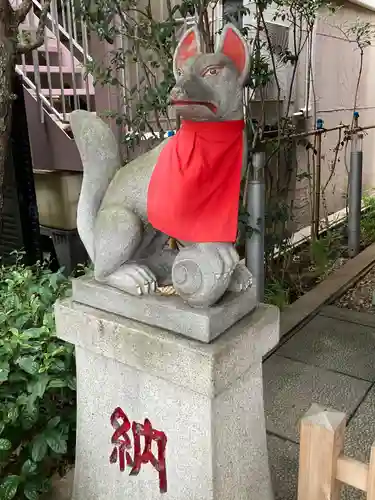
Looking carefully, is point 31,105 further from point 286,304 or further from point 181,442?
point 181,442

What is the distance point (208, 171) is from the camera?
1.29m

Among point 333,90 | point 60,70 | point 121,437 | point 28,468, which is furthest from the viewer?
point 333,90

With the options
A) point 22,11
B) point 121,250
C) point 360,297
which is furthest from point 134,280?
Answer: point 360,297

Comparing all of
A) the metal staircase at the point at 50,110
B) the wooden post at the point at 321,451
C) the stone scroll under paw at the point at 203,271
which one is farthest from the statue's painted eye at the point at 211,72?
the metal staircase at the point at 50,110

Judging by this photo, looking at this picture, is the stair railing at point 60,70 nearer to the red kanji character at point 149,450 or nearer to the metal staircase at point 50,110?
the metal staircase at point 50,110

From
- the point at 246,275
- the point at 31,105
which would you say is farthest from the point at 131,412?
the point at 31,105

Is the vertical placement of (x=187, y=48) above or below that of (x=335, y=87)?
below

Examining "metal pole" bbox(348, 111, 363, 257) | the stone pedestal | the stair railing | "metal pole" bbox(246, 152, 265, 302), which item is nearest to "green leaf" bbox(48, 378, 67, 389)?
the stone pedestal

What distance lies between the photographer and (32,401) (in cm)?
193

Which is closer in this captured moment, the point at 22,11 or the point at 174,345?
the point at 174,345

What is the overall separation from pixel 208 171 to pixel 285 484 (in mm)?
1530

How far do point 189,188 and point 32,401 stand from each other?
3.82ft

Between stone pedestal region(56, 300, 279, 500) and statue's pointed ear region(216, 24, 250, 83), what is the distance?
0.75 metres

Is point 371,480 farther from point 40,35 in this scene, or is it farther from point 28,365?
point 40,35
